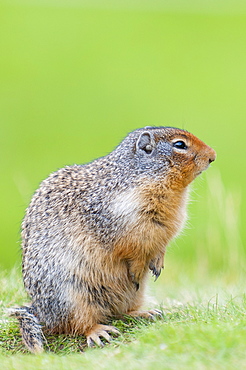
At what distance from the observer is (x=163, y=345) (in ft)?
20.3

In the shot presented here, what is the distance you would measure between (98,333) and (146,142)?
2.14 m

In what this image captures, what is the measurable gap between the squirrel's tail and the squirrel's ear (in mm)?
2154

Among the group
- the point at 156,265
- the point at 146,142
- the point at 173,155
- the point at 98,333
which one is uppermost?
the point at 146,142

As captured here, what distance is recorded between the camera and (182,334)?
628 cm

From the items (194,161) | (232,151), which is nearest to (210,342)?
(194,161)

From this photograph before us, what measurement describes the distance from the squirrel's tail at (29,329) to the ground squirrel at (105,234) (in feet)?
0.03

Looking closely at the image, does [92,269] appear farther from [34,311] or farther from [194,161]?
[194,161]

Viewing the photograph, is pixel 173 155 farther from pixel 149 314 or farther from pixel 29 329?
pixel 29 329

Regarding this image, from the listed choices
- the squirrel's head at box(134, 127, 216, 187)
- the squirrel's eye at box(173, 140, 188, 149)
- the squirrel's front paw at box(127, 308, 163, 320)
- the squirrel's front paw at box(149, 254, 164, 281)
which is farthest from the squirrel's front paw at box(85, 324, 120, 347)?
the squirrel's eye at box(173, 140, 188, 149)

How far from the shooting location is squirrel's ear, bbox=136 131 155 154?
7960 mm

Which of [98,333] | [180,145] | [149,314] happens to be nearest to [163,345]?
[98,333]

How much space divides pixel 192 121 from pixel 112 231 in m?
16.9

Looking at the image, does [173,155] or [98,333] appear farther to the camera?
[173,155]

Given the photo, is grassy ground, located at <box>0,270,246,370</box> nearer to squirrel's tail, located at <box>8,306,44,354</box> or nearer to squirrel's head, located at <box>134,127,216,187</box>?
squirrel's tail, located at <box>8,306,44,354</box>
